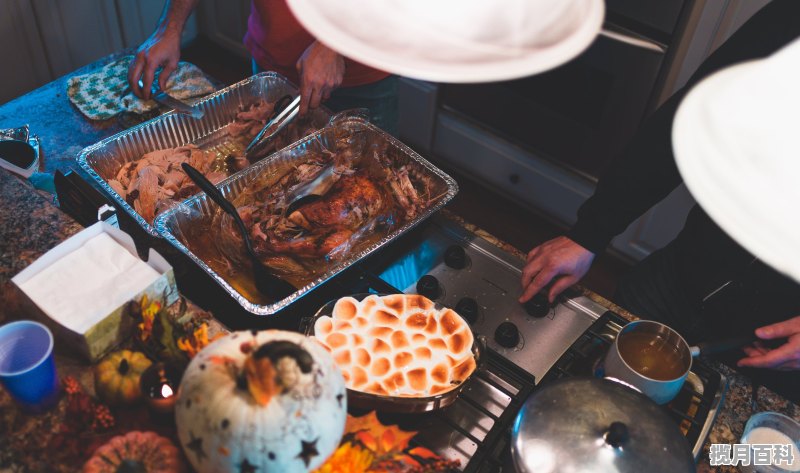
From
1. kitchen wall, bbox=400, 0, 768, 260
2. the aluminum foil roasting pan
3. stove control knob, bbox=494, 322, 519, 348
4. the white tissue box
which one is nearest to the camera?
the white tissue box

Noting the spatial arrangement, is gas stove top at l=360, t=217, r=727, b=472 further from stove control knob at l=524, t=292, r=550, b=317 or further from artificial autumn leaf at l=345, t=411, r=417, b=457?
artificial autumn leaf at l=345, t=411, r=417, b=457

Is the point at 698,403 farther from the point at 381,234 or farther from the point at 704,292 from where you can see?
the point at 381,234

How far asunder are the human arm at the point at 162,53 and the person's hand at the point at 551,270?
1201mm

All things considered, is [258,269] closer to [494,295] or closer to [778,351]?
[494,295]

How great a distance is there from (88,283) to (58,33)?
257 centimetres

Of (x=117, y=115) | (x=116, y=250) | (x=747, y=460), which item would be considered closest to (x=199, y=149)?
(x=117, y=115)

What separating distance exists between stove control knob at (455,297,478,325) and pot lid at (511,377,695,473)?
0.38m

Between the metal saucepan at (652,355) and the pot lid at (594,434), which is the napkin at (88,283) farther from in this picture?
the metal saucepan at (652,355)

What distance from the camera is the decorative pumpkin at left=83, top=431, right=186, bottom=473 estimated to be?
2.68 feet

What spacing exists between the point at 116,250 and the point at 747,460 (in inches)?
44.6

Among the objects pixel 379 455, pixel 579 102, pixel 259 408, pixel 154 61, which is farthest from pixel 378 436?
pixel 579 102

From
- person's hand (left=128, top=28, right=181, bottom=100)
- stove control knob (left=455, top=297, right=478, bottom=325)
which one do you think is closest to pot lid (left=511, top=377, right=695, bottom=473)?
stove control knob (left=455, top=297, right=478, bottom=325)

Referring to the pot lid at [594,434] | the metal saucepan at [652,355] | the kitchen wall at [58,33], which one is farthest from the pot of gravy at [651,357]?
the kitchen wall at [58,33]

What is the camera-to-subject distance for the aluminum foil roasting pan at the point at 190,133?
167 centimetres
